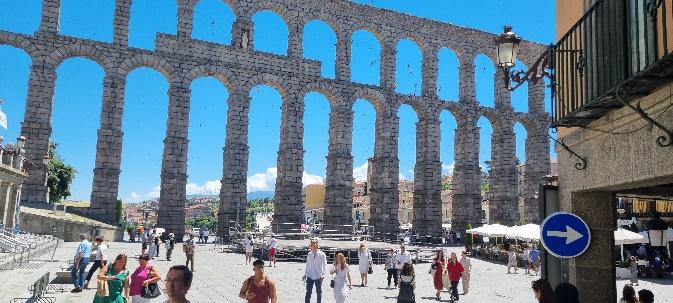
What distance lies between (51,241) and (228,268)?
8283mm

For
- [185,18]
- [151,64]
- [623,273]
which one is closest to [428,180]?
[623,273]

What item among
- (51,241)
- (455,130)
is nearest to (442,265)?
(51,241)

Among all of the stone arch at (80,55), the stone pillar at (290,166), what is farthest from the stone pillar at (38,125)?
the stone pillar at (290,166)

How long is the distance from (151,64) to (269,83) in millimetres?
8177

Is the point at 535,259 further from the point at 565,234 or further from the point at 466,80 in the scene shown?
the point at 466,80

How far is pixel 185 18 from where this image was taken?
36.6 metres

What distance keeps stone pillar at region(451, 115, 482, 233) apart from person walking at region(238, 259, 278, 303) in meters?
37.9

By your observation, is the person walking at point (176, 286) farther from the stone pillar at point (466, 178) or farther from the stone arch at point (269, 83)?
the stone pillar at point (466, 178)

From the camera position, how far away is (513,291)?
56.0ft

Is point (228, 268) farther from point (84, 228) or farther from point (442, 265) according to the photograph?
point (84, 228)

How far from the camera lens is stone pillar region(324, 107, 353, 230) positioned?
38.8 metres

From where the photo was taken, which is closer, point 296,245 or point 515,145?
point 296,245

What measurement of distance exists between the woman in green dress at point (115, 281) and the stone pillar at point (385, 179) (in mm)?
32227

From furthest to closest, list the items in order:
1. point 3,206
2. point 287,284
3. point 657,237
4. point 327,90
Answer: point 327,90 → point 3,206 → point 287,284 → point 657,237
